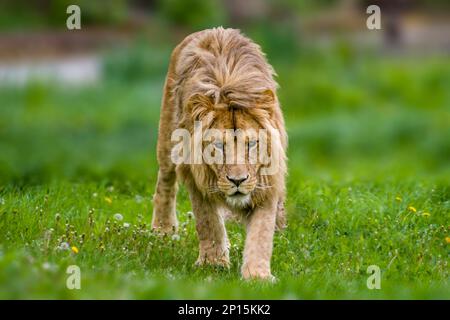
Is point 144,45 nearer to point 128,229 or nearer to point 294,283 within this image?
point 128,229

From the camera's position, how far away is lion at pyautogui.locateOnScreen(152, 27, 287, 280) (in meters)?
6.75

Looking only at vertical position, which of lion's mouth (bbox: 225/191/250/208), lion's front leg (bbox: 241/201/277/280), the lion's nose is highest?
the lion's nose

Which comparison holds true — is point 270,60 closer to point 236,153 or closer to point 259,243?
point 259,243

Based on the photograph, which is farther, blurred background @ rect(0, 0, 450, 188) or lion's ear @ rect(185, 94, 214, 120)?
blurred background @ rect(0, 0, 450, 188)

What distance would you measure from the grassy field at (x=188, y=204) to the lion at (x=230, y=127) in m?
0.29

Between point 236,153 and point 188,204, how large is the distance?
259 centimetres

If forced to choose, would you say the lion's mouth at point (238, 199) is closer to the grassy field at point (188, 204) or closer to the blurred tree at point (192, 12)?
the grassy field at point (188, 204)

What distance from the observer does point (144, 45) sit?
19.3 metres

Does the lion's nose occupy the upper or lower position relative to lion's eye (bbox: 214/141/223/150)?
lower

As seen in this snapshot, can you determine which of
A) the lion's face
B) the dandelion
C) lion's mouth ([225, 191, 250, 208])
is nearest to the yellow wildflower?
lion's mouth ([225, 191, 250, 208])

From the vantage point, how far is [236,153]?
262 inches

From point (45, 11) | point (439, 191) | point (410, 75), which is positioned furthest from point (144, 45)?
point (439, 191)

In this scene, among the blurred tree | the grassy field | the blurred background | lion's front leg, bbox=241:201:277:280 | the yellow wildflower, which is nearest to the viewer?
the grassy field

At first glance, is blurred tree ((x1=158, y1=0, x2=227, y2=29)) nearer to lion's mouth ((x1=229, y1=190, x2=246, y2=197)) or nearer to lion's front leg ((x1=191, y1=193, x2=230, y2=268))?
lion's front leg ((x1=191, y1=193, x2=230, y2=268))
